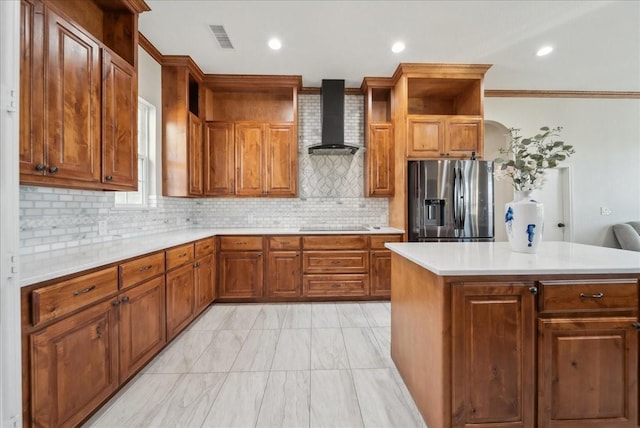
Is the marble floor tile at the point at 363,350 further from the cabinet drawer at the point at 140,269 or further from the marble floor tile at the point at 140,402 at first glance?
the cabinet drawer at the point at 140,269

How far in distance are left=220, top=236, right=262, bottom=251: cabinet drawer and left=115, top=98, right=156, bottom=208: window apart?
3.29 feet

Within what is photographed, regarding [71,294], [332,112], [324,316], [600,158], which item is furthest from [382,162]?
[600,158]

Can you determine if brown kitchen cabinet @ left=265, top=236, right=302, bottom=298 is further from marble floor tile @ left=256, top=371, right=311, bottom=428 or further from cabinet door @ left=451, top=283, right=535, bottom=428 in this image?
cabinet door @ left=451, top=283, right=535, bottom=428

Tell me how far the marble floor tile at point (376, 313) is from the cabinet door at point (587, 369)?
169cm

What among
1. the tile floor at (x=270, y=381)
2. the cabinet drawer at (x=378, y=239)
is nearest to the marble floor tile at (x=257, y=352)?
the tile floor at (x=270, y=381)

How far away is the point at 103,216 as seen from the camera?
2424 millimetres

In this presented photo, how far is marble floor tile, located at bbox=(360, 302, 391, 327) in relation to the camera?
3025mm

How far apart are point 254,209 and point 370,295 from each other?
6.96 ft

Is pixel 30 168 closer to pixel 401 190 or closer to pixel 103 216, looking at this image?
pixel 103 216

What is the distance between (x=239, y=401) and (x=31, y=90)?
2123 mm

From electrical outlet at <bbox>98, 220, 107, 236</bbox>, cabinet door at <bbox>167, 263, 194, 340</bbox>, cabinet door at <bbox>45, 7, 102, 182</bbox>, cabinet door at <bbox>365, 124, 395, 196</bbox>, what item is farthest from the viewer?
cabinet door at <bbox>365, 124, 395, 196</bbox>

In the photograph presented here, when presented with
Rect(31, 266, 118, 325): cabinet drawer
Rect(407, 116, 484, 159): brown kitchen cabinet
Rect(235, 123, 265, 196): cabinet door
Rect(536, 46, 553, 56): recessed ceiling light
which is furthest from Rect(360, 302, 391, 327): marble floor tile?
Rect(536, 46, 553, 56): recessed ceiling light

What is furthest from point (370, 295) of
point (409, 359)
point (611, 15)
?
point (611, 15)

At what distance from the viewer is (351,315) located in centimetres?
325
